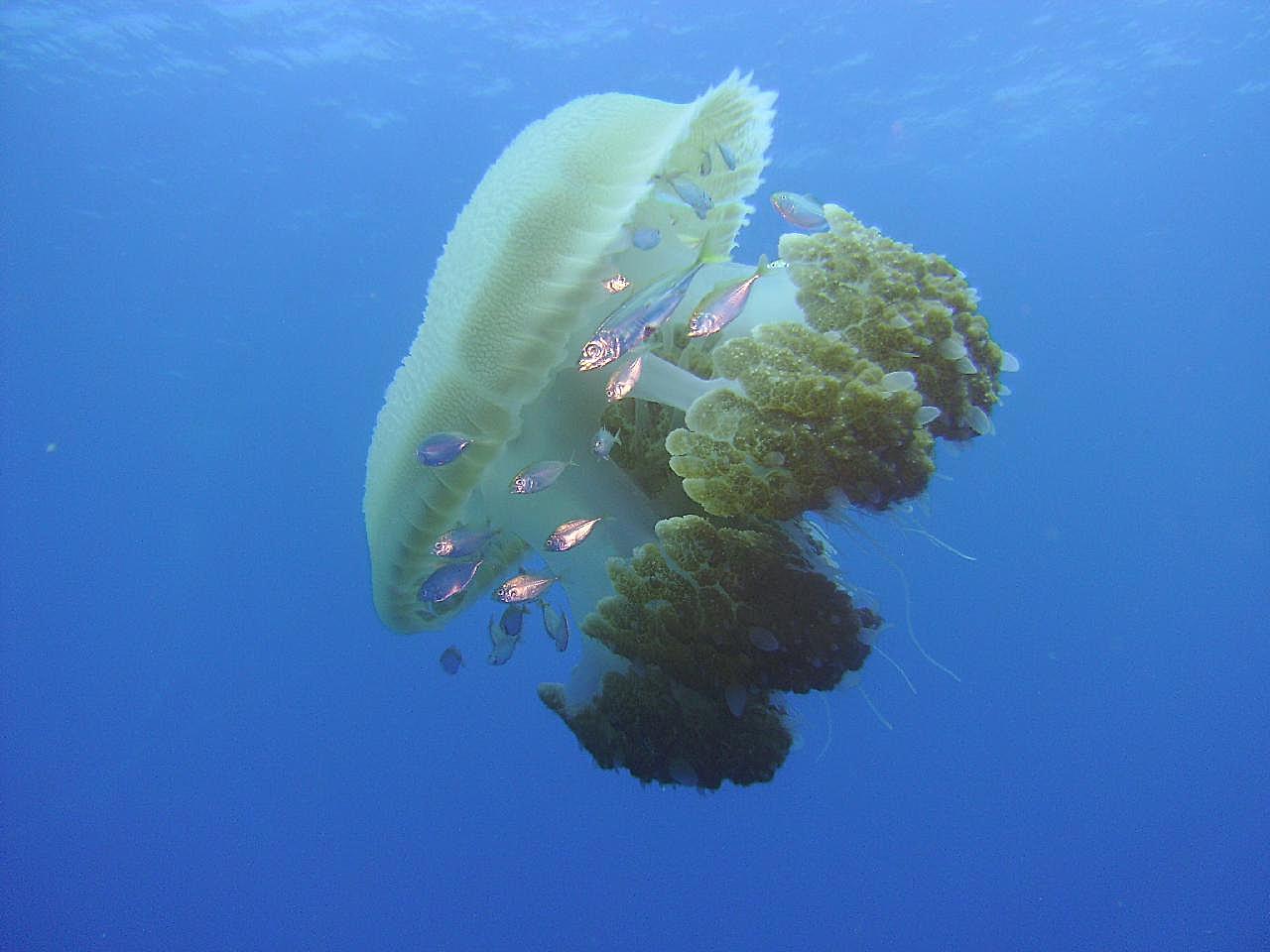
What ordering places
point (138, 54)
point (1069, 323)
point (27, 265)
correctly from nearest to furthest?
point (138, 54) → point (27, 265) → point (1069, 323)

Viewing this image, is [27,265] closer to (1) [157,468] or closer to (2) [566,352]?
(1) [157,468]

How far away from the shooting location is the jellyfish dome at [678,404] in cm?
276

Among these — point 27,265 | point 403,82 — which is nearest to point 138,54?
point 403,82

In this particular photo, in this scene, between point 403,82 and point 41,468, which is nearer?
point 403,82

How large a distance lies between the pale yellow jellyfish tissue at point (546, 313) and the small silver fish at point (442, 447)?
0.09 ft

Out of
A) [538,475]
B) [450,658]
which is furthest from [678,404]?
[450,658]

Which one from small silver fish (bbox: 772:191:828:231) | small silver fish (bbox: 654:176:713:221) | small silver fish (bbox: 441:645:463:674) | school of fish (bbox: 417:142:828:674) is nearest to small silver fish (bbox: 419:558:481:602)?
school of fish (bbox: 417:142:828:674)

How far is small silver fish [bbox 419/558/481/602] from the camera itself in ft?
12.5

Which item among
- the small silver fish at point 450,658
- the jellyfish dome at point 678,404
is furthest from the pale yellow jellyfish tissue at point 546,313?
the small silver fish at point 450,658

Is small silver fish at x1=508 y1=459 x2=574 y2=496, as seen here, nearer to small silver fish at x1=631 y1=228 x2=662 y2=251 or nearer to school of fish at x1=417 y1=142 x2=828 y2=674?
school of fish at x1=417 y1=142 x2=828 y2=674

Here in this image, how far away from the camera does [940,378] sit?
288cm

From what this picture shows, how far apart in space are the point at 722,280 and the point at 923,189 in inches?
1129

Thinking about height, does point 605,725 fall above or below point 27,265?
below

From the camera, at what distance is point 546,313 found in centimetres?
275
